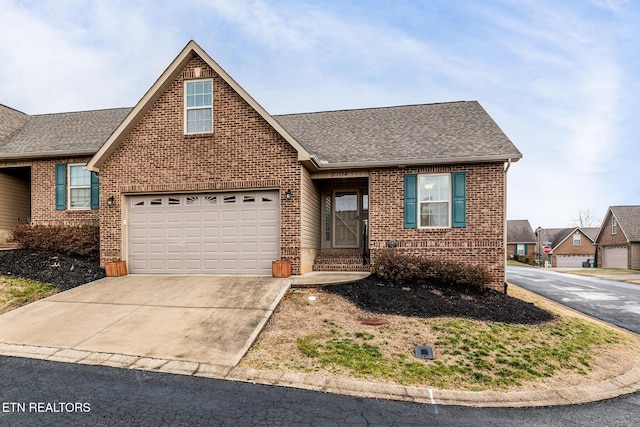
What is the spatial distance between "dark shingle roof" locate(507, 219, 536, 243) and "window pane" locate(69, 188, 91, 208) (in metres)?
64.1

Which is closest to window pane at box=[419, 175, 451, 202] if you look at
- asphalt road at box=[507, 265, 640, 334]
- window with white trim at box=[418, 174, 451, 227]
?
window with white trim at box=[418, 174, 451, 227]

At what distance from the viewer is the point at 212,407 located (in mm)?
4793

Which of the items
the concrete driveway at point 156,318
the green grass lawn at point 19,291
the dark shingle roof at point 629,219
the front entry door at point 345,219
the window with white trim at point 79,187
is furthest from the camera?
the dark shingle roof at point 629,219

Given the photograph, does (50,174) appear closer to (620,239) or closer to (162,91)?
(162,91)

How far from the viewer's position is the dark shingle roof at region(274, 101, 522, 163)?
12.1 meters

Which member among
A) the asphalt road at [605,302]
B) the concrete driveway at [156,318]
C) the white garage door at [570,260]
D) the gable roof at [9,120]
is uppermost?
the gable roof at [9,120]

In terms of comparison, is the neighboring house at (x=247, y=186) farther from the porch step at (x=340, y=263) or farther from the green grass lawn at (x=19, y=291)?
the green grass lawn at (x=19, y=291)

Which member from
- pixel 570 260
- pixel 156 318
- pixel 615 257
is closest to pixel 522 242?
pixel 570 260

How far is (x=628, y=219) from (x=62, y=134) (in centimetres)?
4608

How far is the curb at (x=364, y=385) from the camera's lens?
540 cm

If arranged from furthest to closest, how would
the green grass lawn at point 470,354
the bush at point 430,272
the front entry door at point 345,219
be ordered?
1. the front entry door at point 345,219
2. the bush at point 430,272
3. the green grass lawn at point 470,354

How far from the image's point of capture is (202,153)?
1205 centimetres

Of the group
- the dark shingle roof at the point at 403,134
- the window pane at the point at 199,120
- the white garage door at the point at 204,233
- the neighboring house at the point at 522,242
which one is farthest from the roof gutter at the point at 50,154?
the neighboring house at the point at 522,242

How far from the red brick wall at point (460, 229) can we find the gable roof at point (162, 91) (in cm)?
292
